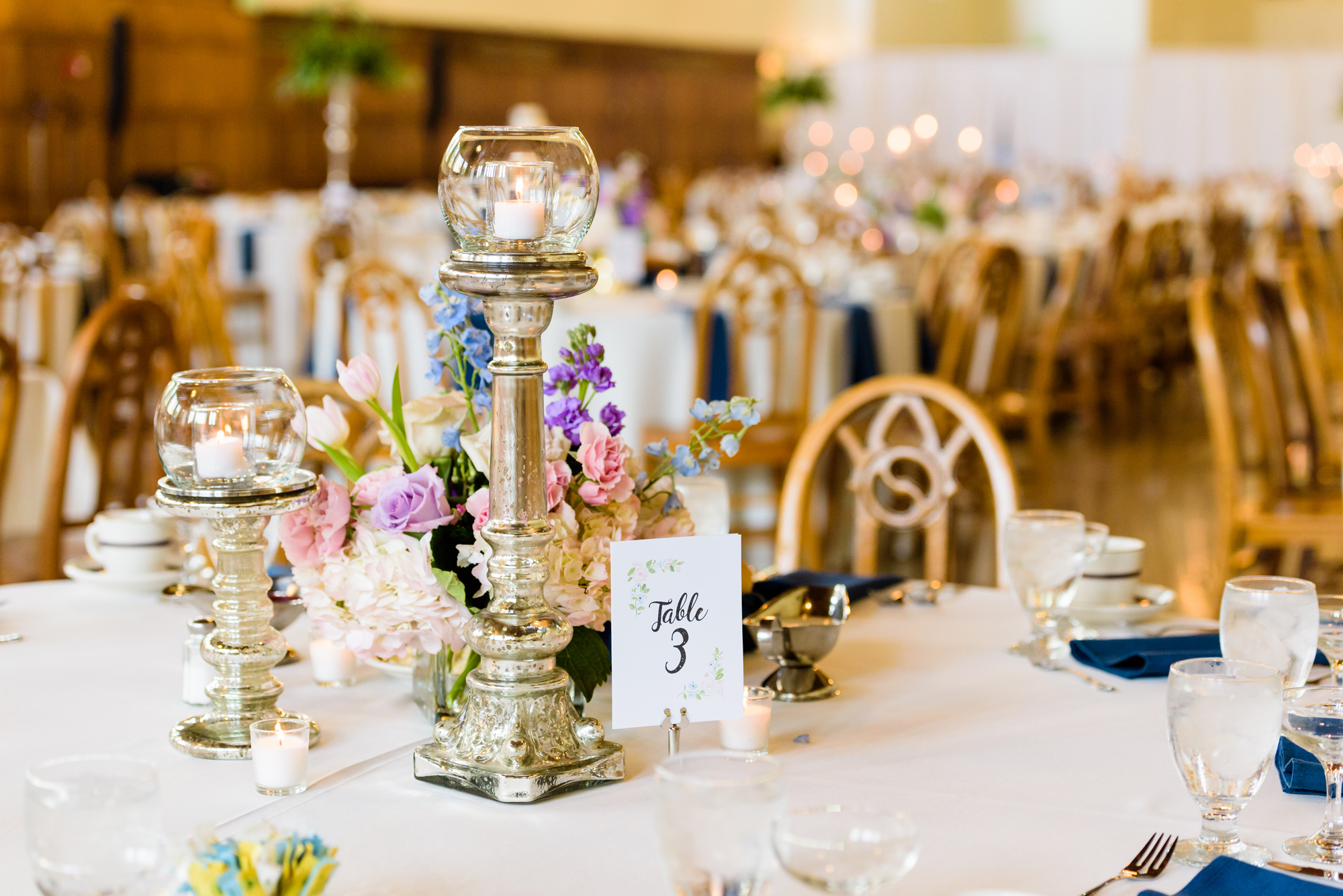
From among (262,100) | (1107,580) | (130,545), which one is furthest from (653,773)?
(262,100)

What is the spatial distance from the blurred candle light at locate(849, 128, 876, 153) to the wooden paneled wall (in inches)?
74.9

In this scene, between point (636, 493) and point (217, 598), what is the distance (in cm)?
37

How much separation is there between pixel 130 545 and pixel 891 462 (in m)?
1.02

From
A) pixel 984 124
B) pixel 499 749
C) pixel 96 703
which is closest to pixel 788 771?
pixel 499 749

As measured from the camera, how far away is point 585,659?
4.00ft

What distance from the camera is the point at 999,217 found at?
323 inches

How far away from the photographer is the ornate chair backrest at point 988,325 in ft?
14.4

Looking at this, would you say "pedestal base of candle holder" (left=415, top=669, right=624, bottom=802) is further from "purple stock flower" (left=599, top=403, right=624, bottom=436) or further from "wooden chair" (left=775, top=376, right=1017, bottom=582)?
"wooden chair" (left=775, top=376, right=1017, bottom=582)

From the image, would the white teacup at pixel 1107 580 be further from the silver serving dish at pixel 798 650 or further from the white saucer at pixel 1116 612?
the silver serving dish at pixel 798 650

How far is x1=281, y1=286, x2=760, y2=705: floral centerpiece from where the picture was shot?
1154 millimetres

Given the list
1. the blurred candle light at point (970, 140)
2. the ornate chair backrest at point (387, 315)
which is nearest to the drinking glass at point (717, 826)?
the ornate chair backrest at point (387, 315)

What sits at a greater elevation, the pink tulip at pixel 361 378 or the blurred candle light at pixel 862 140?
the blurred candle light at pixel 862 140

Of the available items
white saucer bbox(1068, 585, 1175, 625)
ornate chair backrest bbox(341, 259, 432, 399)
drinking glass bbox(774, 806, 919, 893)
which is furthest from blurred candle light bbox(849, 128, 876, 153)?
drinking glass bbox(774, 806, 919, 893)

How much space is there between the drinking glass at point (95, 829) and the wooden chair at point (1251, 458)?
2405 millimetres
